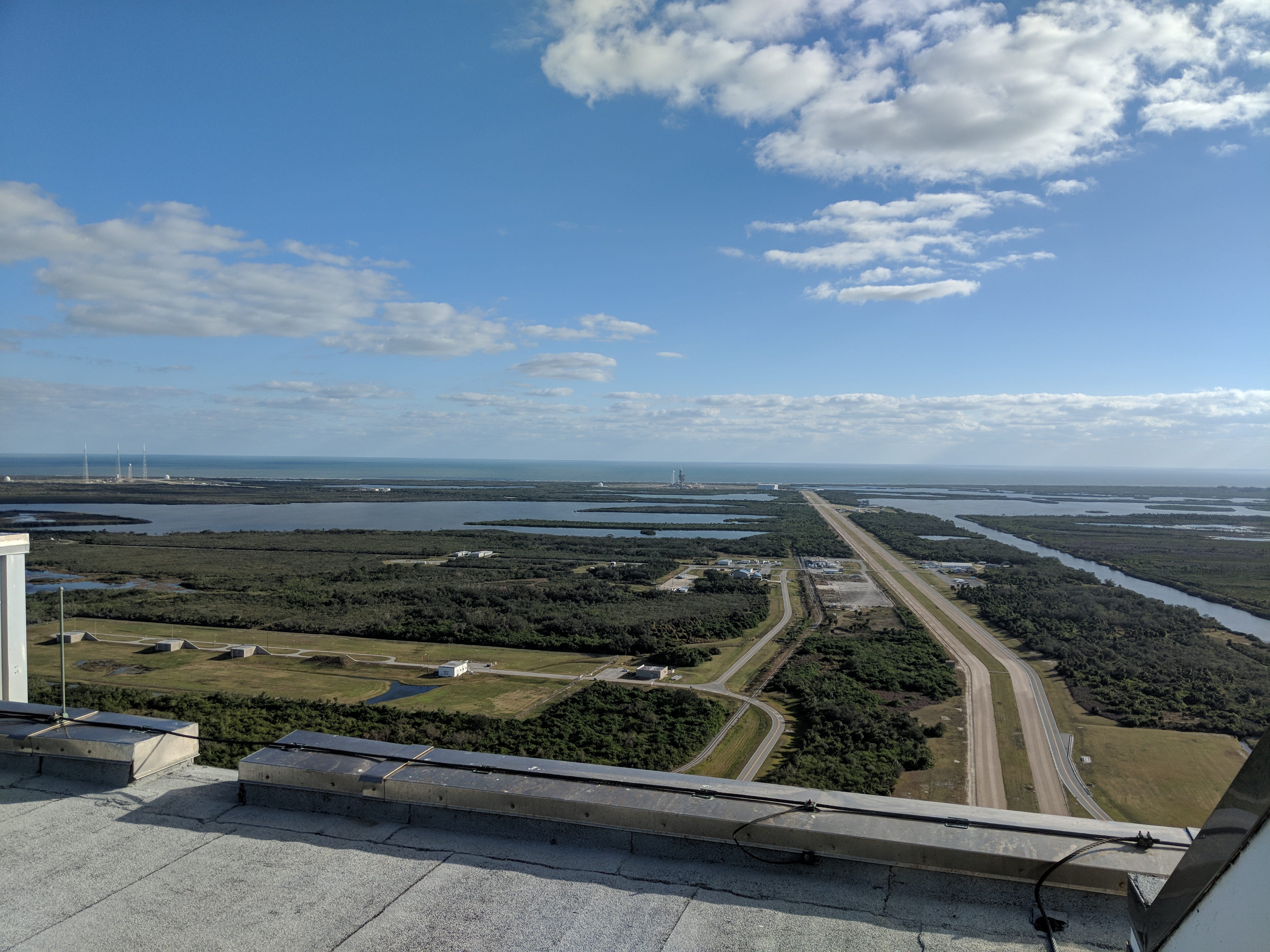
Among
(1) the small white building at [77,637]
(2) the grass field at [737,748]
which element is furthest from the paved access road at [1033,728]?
(1) the small white building at [77,637]

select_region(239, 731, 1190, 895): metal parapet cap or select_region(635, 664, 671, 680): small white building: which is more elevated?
select_region(239, 731, 1190, 895): metal parapet cap

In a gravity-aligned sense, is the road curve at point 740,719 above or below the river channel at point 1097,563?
above

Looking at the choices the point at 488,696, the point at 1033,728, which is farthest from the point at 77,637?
the point at 1033,728

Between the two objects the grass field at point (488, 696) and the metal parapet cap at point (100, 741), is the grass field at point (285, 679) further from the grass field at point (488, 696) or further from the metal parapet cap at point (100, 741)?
the metal parapet cap at point (100, 741)

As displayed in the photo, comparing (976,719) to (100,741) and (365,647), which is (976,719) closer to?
(365,647)

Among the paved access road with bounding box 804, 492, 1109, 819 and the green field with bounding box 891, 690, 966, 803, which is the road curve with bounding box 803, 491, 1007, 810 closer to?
the paved access road with bounding box 804, 492, 1109, 819

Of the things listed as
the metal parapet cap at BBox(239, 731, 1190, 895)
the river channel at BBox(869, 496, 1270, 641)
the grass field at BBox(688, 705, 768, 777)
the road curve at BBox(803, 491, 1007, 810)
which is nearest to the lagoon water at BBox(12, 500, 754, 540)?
the river channel at BBox(869, 496, 1270, 641)
